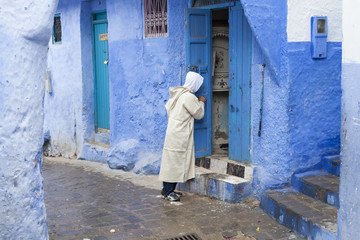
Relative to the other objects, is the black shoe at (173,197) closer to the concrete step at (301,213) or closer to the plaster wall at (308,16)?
the concrete step at (301,213)

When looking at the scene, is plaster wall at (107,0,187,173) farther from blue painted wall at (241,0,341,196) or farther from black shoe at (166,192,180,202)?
blue painted wall at (241,0,341,196)

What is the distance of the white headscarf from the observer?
6566 millimetres

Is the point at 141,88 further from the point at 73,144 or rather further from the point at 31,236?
the point at 31,236

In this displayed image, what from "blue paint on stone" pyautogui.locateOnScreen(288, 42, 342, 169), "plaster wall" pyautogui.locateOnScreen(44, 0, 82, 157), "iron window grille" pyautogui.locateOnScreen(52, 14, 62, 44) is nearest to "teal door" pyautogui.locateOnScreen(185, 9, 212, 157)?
"blue paint on stone" pyautogui.locateOnScreen(288, 42, 342, 169)

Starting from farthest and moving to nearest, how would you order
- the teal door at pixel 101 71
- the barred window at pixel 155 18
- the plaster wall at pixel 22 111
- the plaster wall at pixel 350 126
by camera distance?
the teal door at pixel 101 71 < the barred window at pixel 155 18 < the plaster wall at pixel 350 126 < the plaster wall at pixel 22 111

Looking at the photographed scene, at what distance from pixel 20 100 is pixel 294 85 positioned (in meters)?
3.65

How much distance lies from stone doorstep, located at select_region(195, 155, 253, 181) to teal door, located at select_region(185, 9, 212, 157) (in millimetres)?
159

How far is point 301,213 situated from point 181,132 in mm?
2110

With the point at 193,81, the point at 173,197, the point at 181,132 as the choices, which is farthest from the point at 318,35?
the point at 173,197

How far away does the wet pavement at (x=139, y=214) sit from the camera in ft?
17.2

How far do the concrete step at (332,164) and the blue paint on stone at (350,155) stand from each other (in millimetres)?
1735

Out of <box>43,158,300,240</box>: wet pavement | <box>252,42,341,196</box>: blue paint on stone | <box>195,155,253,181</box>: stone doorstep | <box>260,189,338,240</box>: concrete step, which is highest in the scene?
<box>252,42,341,196</box>: blue paint on stone

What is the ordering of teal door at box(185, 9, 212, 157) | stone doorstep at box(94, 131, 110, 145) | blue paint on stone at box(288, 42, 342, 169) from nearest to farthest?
blue paint on stone at box(288, 42, 342, 169) < teal door at box(185, 9, 212, 157) < stone doorstep at box(94, 131, 110, 145)

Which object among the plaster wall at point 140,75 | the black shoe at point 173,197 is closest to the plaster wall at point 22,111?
the black shoe at point 173,197
